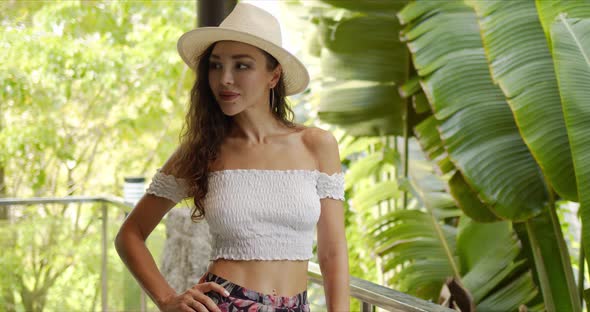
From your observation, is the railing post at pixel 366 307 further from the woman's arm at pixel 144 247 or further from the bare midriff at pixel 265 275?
the woman's arm at pixel 144 247

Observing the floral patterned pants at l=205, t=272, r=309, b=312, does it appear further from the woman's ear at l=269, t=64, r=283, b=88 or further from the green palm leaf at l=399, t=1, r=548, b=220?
the green palm leaf at l=399, t=1, r=548, b=220

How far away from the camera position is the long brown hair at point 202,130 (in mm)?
1604

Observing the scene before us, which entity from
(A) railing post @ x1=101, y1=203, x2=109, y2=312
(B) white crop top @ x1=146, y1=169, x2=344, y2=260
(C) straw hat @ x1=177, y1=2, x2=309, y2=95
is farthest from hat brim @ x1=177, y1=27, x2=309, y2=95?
(A) railing post @ x1=101, y1=203, x2=109, y2=312

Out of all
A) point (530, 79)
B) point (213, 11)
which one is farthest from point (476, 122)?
point (213, 11)

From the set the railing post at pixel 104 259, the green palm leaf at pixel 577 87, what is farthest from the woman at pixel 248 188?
the railing post at pixel 104 259

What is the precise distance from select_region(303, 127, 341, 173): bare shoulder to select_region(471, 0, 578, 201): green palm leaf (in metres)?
1.19

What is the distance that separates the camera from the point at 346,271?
1582mm

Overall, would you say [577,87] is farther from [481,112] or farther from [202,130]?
[202,130]

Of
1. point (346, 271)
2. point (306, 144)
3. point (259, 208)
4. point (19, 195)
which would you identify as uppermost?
point (19, 195)

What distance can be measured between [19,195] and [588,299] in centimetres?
612

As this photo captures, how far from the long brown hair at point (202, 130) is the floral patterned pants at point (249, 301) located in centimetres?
19

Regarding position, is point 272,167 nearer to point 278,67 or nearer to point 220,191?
point 220,191

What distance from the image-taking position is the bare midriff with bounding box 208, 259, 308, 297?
61.0 inches

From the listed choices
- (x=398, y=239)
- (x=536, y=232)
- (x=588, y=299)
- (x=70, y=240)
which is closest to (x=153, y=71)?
(x=70, y=240)
